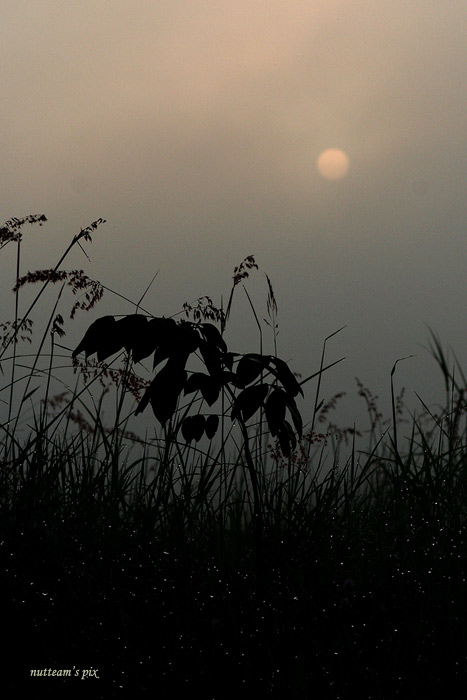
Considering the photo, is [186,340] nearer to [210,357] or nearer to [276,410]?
[210,357]

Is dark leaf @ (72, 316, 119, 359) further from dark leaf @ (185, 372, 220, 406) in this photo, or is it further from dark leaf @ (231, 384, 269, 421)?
dark leaf @ (231, 384, 269, 421)

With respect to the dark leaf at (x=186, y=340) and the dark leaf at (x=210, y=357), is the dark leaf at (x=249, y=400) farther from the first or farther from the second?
the dark leaf at (x=186, y=340)

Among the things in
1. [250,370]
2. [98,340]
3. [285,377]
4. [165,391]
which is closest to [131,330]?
[98,340]

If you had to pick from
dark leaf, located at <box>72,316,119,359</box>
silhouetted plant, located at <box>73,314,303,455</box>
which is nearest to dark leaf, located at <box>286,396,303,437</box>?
silhouetted plant, located at <box>73,314,303,455</box>

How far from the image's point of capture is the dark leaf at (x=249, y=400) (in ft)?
7.18

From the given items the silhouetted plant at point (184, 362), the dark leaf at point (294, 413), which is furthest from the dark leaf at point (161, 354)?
the dark leaf at point (294, 413)

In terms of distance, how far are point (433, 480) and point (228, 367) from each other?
5.27 feet

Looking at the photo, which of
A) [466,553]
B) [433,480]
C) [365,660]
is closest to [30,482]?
[365,660]

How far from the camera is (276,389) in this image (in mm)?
2260

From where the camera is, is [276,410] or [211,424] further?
[211,424]

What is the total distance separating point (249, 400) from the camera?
2.20 metres

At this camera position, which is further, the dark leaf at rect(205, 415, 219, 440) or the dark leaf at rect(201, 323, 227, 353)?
the dark leaf at rect(205, 415, 219, 440)

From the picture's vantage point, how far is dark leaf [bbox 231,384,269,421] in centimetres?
219

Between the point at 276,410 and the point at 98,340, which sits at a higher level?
the point at 98,340
